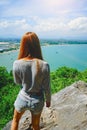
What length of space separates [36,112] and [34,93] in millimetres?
388

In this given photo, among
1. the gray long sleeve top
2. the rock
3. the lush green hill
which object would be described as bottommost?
A: the lush green hill

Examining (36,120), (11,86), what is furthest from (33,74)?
(11,86)

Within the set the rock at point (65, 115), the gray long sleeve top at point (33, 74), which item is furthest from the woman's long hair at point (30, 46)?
the rock at point (65, 115)

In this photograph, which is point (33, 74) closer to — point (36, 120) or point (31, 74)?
point (31, 74)

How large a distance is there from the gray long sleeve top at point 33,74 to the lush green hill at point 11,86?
56.4ft

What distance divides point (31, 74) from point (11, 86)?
1124 inches

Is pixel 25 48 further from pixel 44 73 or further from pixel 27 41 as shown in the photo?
pixel 44 73

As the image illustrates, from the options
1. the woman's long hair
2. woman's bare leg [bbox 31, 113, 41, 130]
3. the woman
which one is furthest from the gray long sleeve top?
woman's bare leg [bbox 31, 113, 41, 130]

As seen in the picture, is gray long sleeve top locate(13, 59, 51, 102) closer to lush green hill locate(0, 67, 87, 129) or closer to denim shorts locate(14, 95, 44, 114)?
denim shorts locate(14, 95, 44, 114)

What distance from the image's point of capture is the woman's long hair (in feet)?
20.0

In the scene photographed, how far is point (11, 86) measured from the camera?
34.5 metres

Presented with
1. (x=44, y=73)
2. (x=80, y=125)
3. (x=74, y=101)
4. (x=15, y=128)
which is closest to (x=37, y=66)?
(x=44, y=73)

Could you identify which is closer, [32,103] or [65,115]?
[32,103]

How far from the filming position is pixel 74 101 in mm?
9070
